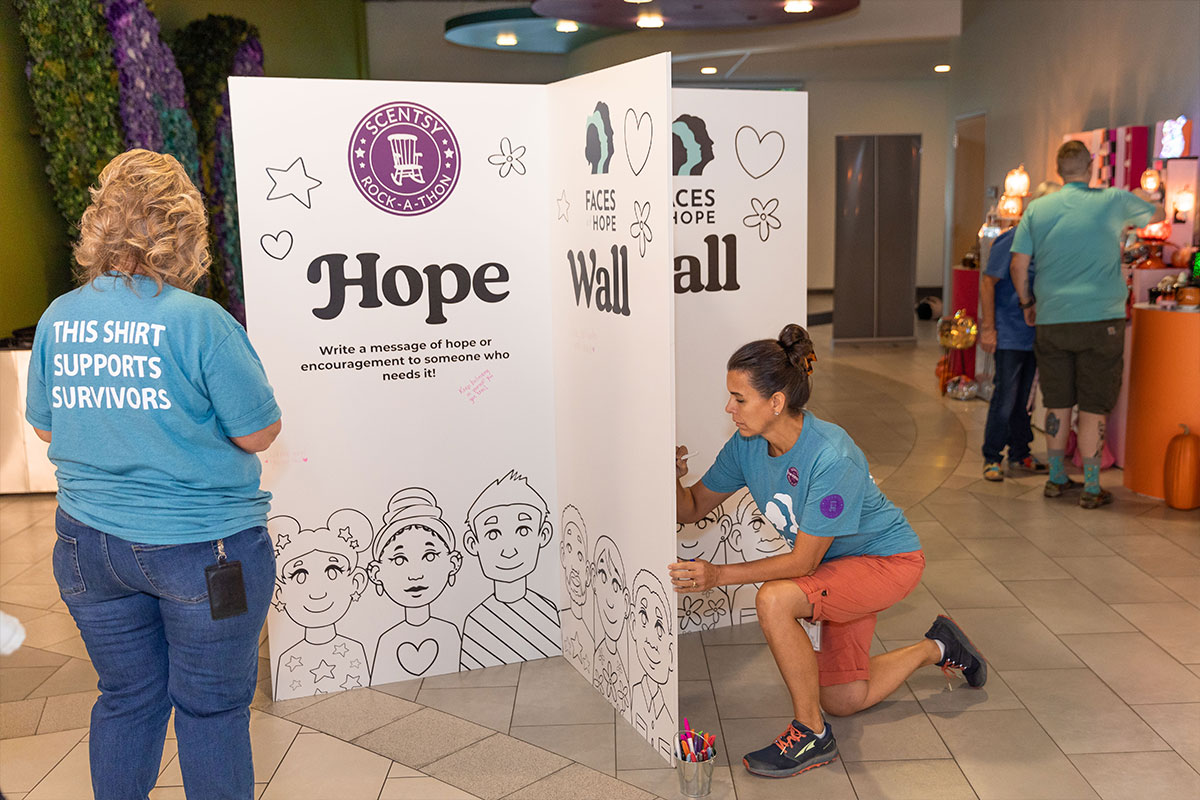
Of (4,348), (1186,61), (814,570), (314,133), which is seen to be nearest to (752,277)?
(814,570)

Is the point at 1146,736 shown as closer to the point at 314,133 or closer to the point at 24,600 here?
the point at 314,133

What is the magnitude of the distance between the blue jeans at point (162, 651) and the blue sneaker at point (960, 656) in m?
1.99

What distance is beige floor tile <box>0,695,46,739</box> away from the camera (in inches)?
121

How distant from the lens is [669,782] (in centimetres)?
271

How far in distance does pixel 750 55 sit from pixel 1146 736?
9.23 metres

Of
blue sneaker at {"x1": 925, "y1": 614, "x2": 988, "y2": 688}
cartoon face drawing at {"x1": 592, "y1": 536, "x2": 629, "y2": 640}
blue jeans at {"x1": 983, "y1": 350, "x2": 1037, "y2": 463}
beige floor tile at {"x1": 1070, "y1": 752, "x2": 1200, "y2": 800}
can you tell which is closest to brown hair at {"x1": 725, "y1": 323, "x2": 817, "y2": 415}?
cartoon face drawing at {"x1": 592, "y1": 536, "x2": 629, "y2": 640}

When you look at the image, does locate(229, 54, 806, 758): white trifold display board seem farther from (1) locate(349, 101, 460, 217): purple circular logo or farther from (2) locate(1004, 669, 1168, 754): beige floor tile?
(2) locate(1004, 669, 1168, 754): beige floor tile

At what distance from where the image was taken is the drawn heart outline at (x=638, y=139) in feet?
8.21

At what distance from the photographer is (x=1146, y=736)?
290cm

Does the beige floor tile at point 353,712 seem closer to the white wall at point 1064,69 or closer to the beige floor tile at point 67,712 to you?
the beige floor tile at point 67,712

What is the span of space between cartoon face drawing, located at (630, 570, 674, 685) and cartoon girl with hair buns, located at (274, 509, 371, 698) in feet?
2.90

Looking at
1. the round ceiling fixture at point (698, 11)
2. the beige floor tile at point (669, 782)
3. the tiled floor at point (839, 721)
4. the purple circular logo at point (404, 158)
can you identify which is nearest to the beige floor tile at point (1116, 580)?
the tiled floor at point (839, 721)

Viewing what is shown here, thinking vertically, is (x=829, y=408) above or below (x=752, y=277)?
below

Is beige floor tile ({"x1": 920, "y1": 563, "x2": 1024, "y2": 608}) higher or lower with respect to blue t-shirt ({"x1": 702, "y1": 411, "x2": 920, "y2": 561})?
lower
